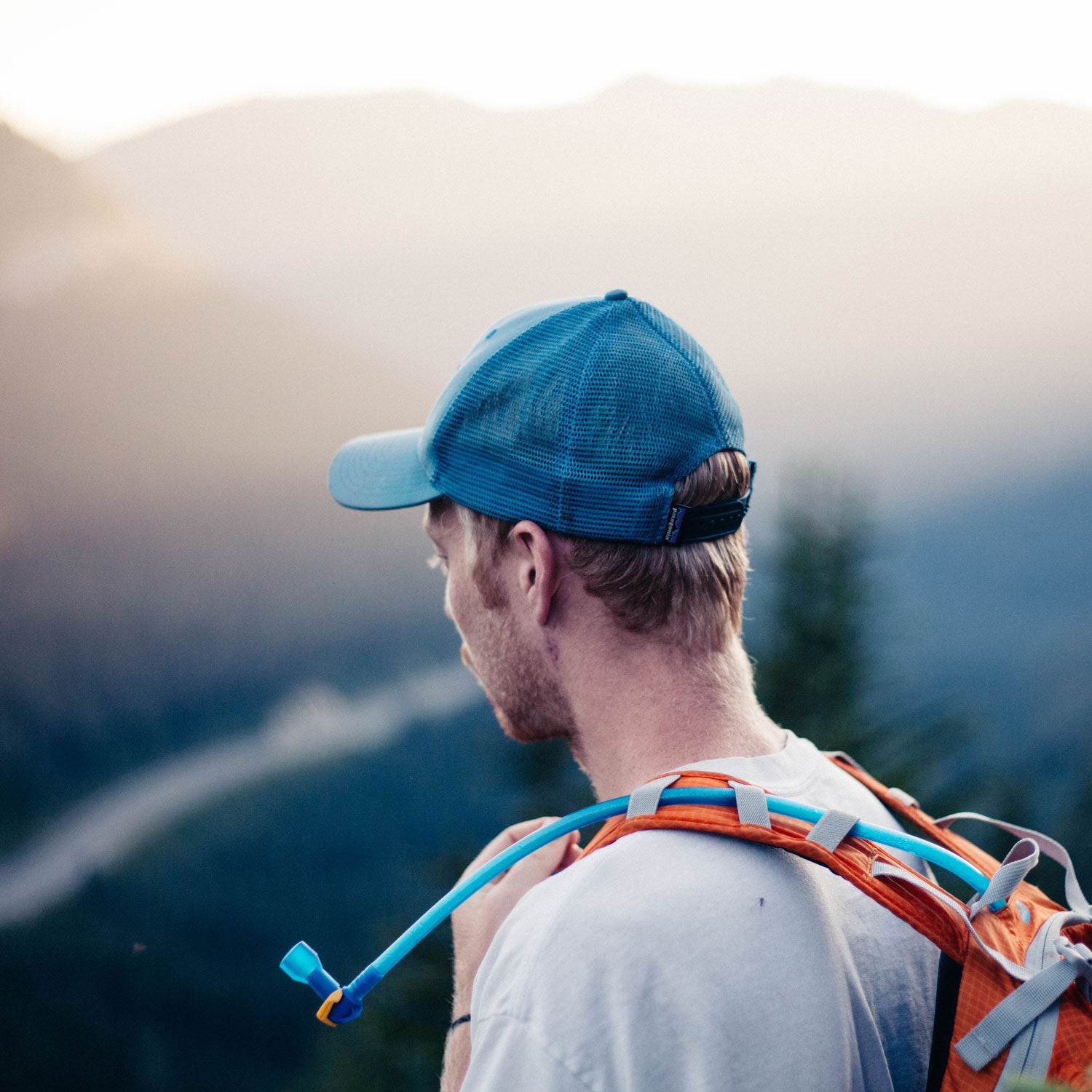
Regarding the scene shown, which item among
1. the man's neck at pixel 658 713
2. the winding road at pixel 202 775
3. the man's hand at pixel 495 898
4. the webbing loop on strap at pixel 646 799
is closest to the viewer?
the webbing loop on strap at pixel 646 799

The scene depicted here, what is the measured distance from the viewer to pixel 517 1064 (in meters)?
0.77

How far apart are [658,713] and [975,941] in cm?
41

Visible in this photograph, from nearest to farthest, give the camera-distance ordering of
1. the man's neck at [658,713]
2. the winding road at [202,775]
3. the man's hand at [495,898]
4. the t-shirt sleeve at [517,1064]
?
1. the t-shirt sleeve at [517,1064]
2. the man's neck at [658,713]
3. the man's hand at [495,898]
4. the winding road at [202,775]

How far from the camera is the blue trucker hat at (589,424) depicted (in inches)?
42.7

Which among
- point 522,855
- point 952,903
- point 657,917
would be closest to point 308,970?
point 522,855

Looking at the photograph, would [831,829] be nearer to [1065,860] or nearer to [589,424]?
[1065,860]

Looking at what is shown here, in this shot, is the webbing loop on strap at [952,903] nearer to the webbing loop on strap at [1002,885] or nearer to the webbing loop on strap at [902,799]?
the webbing loop on strap at [1002,885]

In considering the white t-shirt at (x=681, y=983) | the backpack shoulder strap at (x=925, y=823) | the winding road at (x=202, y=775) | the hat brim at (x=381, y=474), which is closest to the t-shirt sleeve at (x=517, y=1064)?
the white t-shirt at (x=681, y=983)

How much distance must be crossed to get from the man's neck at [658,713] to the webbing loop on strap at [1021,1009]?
1.15 feet

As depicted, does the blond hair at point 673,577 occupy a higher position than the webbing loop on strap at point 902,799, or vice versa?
the blond hair at point 673,577

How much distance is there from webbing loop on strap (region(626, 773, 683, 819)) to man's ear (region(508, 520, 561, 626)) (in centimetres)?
31

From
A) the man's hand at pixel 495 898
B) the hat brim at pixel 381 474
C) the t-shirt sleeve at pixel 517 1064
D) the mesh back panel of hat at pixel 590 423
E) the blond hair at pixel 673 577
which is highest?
the mesh back panel of hat at pixel 590 423

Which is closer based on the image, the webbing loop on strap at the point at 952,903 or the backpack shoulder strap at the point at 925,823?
the webbing loop on strap at the point at 952,903

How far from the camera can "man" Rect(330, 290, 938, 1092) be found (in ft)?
2.55
